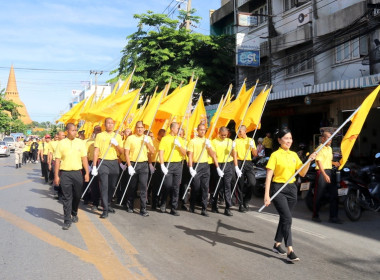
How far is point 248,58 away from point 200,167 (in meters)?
13.1

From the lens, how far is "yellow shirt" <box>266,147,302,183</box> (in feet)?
18.2

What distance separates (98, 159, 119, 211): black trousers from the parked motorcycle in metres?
4.62

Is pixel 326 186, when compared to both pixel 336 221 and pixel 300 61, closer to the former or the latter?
pixel 336 221

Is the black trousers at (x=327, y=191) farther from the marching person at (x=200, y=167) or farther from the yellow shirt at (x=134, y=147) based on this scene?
the yellow shirt at (x=134, y=147)

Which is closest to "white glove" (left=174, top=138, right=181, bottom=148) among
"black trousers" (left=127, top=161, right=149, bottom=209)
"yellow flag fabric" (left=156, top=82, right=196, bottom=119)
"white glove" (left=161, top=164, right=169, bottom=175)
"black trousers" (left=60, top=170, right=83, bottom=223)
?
"white glove" (left=161, top=164, right=169, bottom=175)

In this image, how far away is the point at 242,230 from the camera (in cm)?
711

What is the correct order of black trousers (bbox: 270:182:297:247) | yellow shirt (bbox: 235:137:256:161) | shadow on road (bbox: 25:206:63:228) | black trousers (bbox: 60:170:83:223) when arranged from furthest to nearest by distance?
yellow shirt (bbox: 235:137:256:161)
shadow on road (bbox: 25:206:63:228)
black trousers (bbox: 60:170:83:223)
black trousers (bbox: 270:182:297:247)

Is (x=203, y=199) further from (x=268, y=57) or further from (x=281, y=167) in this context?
(x=268, y=57)

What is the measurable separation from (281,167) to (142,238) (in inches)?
94.6

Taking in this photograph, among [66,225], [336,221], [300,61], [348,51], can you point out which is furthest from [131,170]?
[300,61]

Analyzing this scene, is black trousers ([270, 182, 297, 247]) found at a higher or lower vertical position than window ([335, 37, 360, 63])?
lower

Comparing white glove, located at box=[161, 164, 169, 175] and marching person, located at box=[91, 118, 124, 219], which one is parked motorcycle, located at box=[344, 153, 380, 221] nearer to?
white glove, located at box=[161, 164, 169, 175]

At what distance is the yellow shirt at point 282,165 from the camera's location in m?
5.55

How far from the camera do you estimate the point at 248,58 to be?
2048 cm
